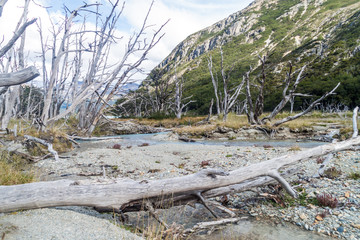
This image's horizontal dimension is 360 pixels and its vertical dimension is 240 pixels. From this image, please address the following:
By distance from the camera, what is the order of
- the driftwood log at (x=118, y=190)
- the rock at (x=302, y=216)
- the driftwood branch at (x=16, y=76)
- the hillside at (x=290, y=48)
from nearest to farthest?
the driftwood branch at (x=16, y=76) → the driftwood log at (x=118, y=190) → the rock at (x=302, y=216) → the hillside at (x=290, y=48)

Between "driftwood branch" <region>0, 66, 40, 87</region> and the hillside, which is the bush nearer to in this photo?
"driftwood branch" <region>0, 66, 40, 87</region>

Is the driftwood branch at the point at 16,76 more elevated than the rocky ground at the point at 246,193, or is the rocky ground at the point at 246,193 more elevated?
the driftwood branch at the point at 16,76

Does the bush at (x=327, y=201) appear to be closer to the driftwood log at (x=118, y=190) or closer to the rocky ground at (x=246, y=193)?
the rocky ground at (x=246, y=193)

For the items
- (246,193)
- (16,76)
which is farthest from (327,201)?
(16,76)

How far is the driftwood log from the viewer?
3260mm

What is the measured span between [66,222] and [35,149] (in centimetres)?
800

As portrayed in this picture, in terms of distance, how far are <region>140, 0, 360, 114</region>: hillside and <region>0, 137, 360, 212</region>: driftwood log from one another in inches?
671

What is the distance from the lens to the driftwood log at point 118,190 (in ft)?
10.7

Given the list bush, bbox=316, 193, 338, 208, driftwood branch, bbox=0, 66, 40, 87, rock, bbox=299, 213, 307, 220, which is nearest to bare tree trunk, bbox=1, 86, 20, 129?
driftwood branch, bbox=0, 66, 40, 87

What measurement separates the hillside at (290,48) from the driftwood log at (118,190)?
17046mm

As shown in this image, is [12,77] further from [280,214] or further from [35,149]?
[35,149]

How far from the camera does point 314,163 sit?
7766 mm

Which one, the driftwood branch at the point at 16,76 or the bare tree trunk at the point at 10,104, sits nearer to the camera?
the driftwood branch at the point at 16,76

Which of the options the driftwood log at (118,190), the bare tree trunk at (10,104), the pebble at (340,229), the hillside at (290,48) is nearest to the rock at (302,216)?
the pebble at (340,229)
